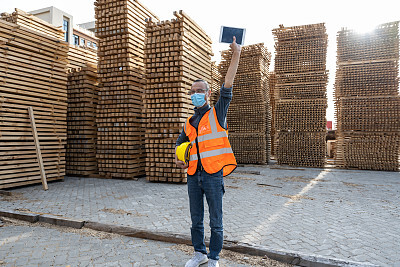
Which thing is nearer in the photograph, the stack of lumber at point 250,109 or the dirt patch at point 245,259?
the dirt patch at point 245,259

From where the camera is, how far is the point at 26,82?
26.8ft

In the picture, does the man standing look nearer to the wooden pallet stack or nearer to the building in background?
the wooden pallet stack

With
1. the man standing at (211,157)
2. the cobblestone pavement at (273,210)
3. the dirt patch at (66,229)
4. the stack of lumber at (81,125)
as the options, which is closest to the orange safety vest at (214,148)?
the man standing at (211,157)

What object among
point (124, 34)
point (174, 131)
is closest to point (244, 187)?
point (174, 131)

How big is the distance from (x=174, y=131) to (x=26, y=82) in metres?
4.79

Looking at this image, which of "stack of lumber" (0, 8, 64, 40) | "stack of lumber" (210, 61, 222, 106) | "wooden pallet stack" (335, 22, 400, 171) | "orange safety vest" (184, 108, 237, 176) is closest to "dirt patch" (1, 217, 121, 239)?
"orange safety vest" (184, 108, 237, 176)

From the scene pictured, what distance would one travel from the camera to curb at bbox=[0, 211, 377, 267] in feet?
10.6

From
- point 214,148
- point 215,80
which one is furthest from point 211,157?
point 215,80

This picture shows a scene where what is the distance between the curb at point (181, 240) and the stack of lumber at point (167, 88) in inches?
173

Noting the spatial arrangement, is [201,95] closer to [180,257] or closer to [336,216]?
[180,257]

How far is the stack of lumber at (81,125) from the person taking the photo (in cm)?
1052

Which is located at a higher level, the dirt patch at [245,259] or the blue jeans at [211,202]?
the blue jeans at [211,202]

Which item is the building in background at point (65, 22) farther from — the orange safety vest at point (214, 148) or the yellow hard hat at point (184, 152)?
the orange safety vest at point (214, 148)

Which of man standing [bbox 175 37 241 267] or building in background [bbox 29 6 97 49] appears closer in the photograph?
man standing [bbox 175 37 241 267]
